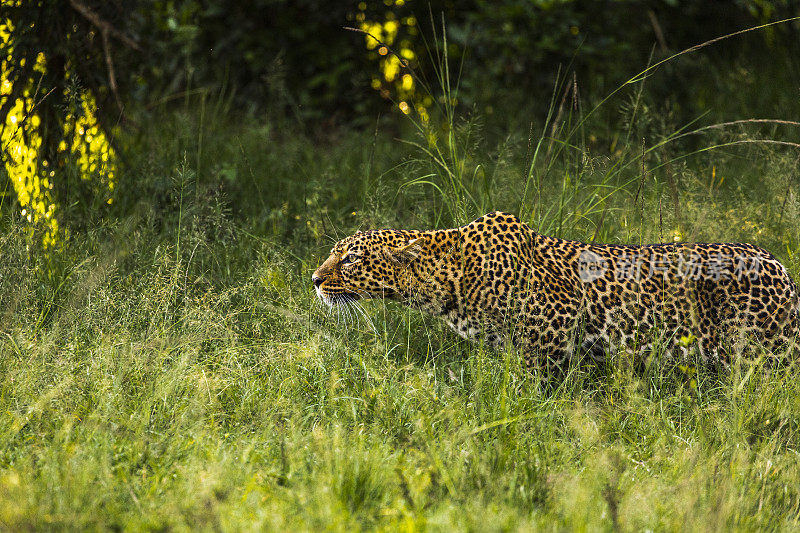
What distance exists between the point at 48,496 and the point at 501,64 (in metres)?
7.68

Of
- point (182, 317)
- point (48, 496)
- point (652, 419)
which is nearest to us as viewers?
point (48, 496)

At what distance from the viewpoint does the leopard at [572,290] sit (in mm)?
4078

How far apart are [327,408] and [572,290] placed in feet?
4.39

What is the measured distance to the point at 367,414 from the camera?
11.9 feet

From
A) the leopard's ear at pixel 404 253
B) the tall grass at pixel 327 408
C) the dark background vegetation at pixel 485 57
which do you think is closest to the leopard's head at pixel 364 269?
the leopard's ear at pixel 404 253

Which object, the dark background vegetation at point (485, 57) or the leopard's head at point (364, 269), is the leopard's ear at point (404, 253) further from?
the dark background vegetation at point (485, 57)

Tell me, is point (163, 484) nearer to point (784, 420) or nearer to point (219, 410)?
point (219, 410)

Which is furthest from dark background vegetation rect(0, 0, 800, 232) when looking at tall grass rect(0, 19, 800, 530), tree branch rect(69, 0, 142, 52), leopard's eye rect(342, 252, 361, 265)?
leopard's eye rect(342, 252, 361, 265)

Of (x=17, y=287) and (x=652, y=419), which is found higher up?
(x=17, y=287)

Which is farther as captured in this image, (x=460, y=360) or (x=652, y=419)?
(x=460, y=360)

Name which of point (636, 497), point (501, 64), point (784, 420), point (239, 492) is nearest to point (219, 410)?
point (239, 492)

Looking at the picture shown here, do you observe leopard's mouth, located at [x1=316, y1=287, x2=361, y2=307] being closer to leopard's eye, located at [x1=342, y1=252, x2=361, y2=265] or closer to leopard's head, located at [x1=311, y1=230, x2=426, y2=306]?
leopard's head, located at [x1=311, y1=230, x2=426, y2=306]

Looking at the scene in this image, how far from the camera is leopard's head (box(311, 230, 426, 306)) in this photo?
4.20 m

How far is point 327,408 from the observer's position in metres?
3.71
